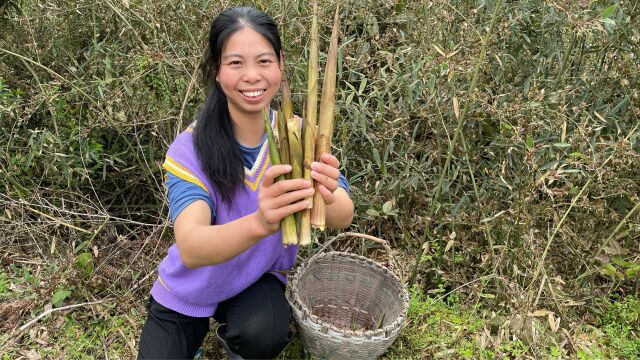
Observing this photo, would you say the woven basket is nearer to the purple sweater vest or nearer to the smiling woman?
the purple sweater vest

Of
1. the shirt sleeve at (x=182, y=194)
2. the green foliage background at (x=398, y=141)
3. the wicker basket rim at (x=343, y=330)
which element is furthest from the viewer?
the green foliage background at (x=398, y=141)

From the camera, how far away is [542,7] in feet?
6.24

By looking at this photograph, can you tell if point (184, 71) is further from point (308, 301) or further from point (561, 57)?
point (561, 57)

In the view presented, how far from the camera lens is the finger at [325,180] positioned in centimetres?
123

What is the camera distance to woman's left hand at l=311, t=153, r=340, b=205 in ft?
4.04

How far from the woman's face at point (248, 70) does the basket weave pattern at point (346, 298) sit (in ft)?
2.23

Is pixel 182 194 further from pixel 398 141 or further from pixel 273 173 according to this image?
pixel 398 141

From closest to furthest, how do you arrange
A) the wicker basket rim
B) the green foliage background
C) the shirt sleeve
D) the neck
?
the shirt sleeve < the neck < the wicker basket rim < the green foliage background

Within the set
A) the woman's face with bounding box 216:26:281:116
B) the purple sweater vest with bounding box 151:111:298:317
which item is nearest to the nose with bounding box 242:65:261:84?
the woman's face with bounding box 216:26:281:116

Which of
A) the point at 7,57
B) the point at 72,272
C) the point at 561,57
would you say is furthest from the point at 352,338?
the point at 7,57

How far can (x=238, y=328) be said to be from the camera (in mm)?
1583

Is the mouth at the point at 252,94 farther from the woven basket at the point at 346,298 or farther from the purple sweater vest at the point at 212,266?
the woven basket at the point at 346,298

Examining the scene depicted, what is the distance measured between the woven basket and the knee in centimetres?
Result: 9

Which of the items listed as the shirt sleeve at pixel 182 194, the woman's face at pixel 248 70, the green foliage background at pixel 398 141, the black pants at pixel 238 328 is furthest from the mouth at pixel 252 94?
the black pants at pixel 238 328
